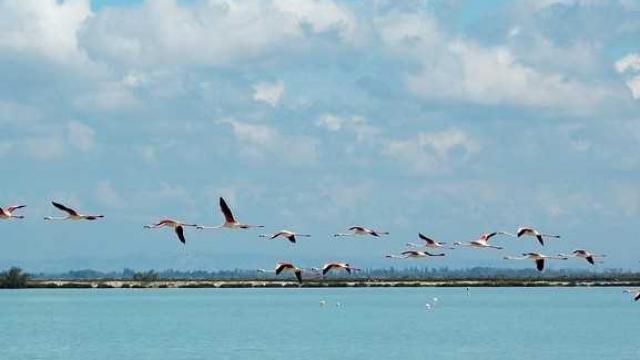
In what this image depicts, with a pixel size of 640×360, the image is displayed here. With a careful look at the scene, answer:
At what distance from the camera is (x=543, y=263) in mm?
41938
